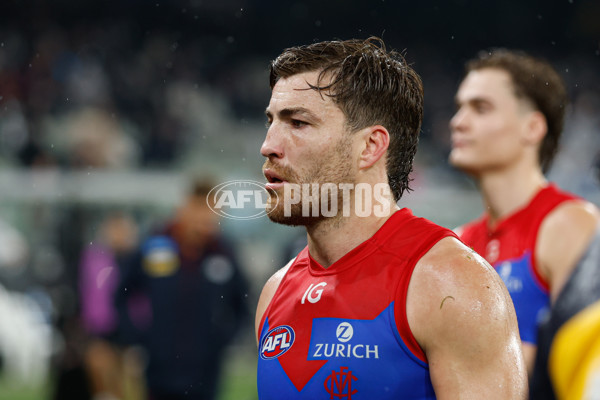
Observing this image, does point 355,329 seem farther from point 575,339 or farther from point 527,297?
point 527,297

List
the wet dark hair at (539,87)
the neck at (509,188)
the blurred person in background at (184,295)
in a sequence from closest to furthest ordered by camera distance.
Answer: the neck at (509,188) → the wet dark hair at (539,87) → the blurred person in background at (184,295)

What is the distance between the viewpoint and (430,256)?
8.02 feet

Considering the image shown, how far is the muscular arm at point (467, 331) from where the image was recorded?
7.24 feet

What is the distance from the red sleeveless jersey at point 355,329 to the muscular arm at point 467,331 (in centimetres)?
8

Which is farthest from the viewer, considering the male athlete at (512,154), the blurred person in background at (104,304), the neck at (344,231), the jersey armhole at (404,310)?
the blurred person in background at (104,304)

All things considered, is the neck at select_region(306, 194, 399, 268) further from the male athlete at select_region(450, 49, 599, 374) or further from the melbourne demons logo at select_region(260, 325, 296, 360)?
the male athlete at select_region(450, 49, 599, 374)

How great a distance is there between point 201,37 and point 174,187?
3162 mm

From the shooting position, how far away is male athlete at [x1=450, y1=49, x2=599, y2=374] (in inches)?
168

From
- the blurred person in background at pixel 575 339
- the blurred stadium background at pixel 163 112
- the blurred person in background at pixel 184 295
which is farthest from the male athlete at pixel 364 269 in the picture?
the blurred stadium background at pixel 163 112

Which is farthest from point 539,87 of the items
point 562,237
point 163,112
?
point 163,112

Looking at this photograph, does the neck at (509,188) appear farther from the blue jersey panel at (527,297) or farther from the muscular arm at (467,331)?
the muscular arm at (467,331)

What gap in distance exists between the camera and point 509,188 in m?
4.53

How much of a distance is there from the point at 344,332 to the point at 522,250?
6.91 ft

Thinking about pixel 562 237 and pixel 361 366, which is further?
pixel 562 237
